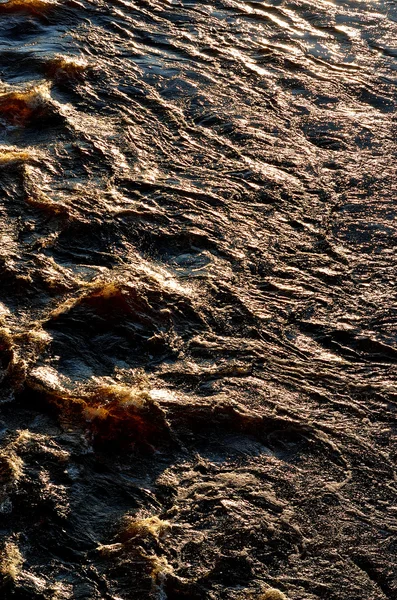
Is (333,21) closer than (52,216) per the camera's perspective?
No

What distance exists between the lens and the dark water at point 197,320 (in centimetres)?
499

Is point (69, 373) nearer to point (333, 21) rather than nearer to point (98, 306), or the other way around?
point (98, 306)

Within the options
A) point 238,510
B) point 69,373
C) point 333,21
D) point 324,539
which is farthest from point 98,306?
point 333,21

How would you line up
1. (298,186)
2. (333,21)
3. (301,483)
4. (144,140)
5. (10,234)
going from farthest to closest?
1. (333,21)
2. (144,140)
3. (298,186)
4. (10,234)
5. (301,483)

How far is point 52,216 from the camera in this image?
7820 mm

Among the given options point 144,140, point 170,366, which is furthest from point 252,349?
point 144,140

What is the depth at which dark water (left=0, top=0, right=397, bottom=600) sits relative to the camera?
16.4 feet

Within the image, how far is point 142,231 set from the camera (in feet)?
25.6

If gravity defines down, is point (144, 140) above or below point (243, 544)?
above

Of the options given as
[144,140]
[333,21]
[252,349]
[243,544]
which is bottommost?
[243,544]

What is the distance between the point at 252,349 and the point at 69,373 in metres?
1.49

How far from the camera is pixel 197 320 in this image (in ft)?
22.1

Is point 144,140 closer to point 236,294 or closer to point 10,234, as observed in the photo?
point 10,234

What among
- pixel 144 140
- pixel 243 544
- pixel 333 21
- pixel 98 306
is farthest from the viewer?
pixel 333 21
